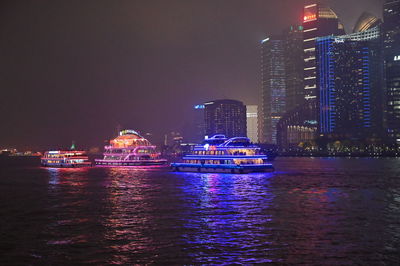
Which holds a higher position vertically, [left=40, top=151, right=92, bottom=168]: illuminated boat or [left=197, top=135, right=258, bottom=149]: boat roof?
[left=197, top=135, right=258, bottom=149]: boat roof

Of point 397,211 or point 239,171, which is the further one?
point 239,171

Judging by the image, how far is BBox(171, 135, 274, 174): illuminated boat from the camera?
102 meters

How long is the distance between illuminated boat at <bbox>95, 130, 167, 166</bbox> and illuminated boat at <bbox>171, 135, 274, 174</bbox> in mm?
41991

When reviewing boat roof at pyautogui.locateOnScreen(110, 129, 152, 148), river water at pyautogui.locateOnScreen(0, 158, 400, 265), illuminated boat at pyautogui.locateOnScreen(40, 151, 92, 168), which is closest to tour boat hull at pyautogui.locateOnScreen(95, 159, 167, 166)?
boat roof at pyautogui.locateOnScreen(110, 129, 152, 148)

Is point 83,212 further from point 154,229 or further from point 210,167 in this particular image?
point 210,167

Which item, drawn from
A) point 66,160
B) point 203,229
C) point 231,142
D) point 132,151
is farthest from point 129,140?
point 203,229

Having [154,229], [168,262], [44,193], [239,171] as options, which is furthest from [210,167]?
[168,262]

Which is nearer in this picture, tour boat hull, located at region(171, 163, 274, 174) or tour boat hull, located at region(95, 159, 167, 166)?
tour boat hull, located at region(171, 163, 274, 174)

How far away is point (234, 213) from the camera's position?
45.3m

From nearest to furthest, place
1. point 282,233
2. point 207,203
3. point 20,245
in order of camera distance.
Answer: point 20,245
point 282,233
point 207,203

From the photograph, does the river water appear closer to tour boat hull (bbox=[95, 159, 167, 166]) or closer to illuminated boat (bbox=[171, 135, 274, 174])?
illuminated boat (bbox=[171, 135, 274, 174])

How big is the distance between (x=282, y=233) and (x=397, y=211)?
54.8 ft

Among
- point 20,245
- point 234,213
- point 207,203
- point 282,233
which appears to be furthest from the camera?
point 207,203

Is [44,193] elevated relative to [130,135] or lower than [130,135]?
lower
